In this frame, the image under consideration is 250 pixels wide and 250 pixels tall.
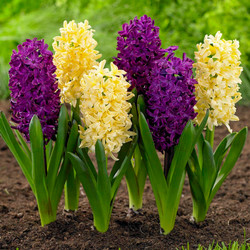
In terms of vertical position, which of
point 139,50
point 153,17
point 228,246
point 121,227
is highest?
point 153,17

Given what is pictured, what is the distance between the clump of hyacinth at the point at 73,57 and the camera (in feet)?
6.91

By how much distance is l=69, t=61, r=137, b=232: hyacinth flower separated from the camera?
1938mm

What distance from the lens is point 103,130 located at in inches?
77.2

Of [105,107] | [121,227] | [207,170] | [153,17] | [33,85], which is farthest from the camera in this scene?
[153,17]

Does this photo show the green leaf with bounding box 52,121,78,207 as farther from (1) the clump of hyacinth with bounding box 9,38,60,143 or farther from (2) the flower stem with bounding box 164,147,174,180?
(2) the flower stem with bounding box 164,147,174,180

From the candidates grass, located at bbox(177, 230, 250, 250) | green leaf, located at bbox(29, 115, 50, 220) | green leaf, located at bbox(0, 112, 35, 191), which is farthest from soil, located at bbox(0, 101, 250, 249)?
green leaf, located at bbox(0, 112, 35, 191)

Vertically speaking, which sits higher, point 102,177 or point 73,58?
point 73,58

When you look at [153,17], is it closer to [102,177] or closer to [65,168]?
[65,168]

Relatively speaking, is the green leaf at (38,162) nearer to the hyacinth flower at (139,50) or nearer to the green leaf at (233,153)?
the hyacinth flower at (139,50)

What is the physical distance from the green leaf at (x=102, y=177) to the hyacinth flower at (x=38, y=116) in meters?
0.20

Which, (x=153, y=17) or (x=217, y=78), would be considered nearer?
(x=217, y=78)

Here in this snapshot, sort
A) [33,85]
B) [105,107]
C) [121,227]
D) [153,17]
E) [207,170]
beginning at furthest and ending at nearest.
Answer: [153,17], [121,227], [207,170], [33,85], [105,107]

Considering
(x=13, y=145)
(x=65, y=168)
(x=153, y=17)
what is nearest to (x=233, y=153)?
(x=65, y=168)

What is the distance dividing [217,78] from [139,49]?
367mm
